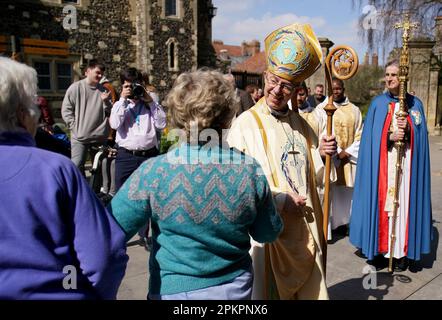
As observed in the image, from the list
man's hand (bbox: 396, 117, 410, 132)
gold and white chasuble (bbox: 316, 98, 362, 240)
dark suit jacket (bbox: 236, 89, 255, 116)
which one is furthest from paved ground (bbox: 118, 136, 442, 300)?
dark suit jacket (bbox: 236, 89, 255, 116)

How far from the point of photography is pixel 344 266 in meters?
4.06

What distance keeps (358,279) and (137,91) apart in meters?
2.81

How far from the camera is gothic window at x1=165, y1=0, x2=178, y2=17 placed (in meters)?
18.6

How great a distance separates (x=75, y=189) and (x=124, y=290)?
231cm

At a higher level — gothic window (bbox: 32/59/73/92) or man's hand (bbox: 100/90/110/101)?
gothic window (bbox: 32/59/73/92)

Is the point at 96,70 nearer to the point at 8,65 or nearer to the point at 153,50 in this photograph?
the point at 8,65

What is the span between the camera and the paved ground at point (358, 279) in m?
3.46

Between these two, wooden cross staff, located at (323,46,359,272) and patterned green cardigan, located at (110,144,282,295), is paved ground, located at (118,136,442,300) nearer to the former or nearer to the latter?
wooden cross staff, located at (323,46,359,272)

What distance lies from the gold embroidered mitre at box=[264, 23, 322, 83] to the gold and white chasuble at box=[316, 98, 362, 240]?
→ 2.55 m

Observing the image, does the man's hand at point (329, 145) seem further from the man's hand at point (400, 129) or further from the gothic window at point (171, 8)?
the gothic window at point (171, 8)

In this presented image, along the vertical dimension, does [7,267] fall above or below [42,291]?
above

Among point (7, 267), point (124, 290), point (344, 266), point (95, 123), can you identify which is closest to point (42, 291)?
point (7, 267)

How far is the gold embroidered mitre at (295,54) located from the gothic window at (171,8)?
57.0 feet

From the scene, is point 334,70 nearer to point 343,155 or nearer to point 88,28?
point 343,155
